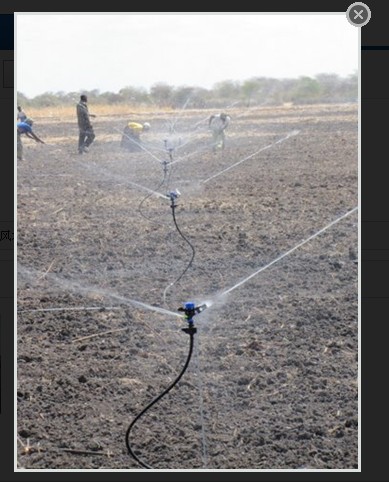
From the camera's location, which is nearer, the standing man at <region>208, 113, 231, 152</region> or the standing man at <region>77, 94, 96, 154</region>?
the standing man at <region>208, 113, 231, 152</region>

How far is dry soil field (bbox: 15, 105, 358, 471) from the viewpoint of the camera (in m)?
4.20

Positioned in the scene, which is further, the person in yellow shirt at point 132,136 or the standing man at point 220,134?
the person in yellow shirt at point 132,136

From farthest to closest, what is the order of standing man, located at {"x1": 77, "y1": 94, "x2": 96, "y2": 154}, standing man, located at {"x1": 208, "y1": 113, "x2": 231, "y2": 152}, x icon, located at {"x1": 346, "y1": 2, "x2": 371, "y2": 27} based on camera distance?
1. standing man, located at {"x1": 77, "y1": 94, "x2": 96, "y2": 154}
2. standing man, located at {"x1": 208, "y1": 113, "x2": 231, "y2": 152}
3. x icon, located at {"x1": 346, "y1": 2, "x2": 371, "y2": 27}

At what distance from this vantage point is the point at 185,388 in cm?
483

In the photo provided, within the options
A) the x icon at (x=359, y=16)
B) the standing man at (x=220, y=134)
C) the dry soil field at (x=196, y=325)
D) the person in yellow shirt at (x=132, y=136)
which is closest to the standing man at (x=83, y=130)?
the person in yellow shirt at (x=132, y=136)

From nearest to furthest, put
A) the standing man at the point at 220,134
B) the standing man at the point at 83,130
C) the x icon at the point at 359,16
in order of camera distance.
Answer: the x icon at the point at 359,16 → the standing man at the point at 220,134 → the standing man at the point at 83,130

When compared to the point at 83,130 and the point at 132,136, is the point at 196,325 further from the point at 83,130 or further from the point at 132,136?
the point at 83,130

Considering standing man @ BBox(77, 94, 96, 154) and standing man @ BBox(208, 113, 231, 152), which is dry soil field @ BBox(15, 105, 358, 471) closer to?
standing man @ BBox(208, 113, 231, 152)

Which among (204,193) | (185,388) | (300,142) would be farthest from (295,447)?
(300,142)

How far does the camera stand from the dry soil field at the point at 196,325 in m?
4.20

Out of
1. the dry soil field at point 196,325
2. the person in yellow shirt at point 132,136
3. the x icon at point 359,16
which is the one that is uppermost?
the person in yellow shirt at point 132,136

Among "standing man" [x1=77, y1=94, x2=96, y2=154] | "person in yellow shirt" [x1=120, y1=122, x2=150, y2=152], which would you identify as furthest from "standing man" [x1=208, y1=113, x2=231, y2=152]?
"standing man" [x1=77, y1=94, x2=96, y2=154]

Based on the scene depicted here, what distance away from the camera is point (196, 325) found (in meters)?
5.92

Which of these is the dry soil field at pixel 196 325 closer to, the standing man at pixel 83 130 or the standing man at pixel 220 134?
the standing man at pixel 220 134
